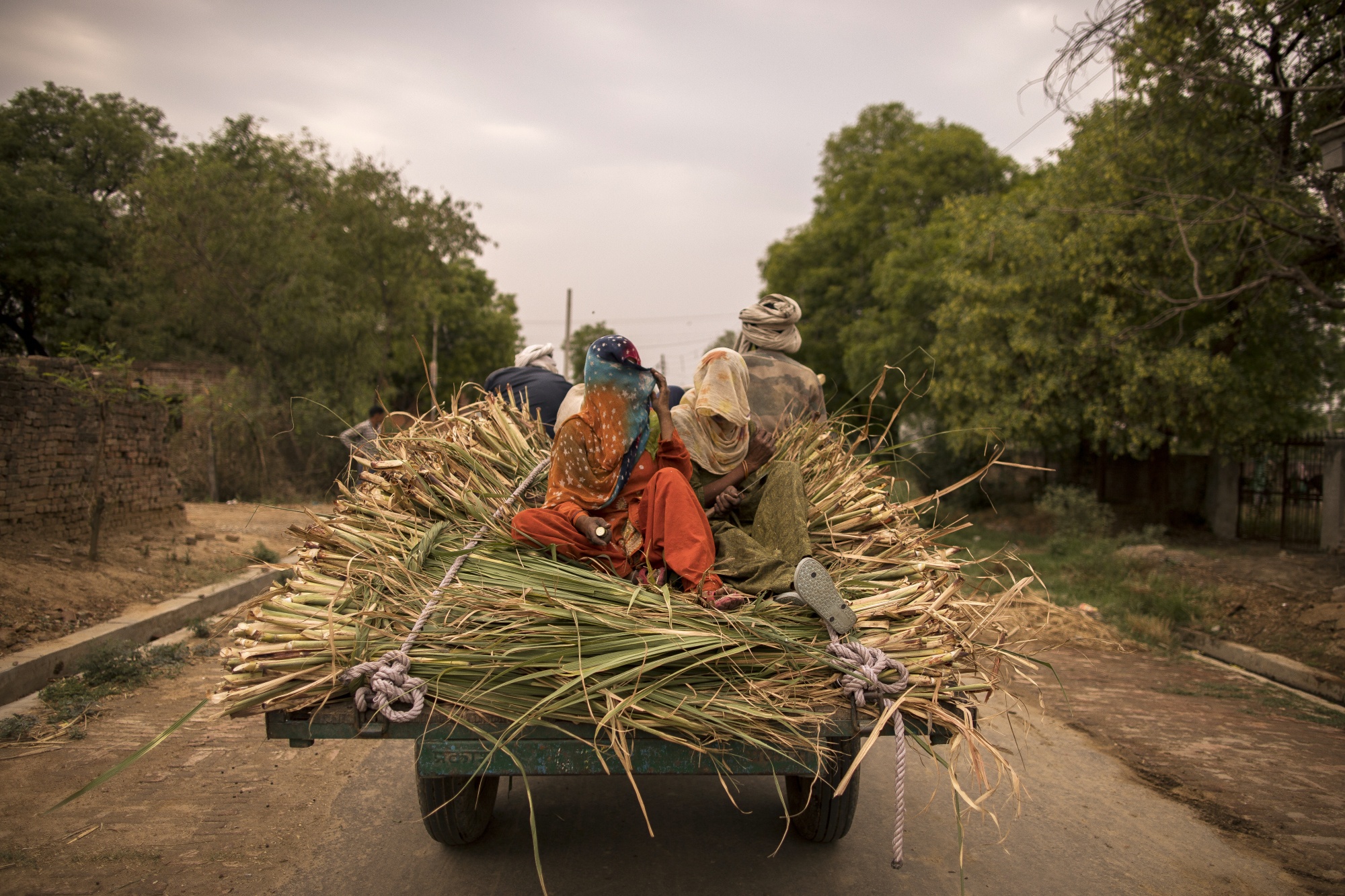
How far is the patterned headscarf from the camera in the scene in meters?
3.18

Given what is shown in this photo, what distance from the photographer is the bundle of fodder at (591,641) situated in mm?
2211

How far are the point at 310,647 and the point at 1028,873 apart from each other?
2.56 m

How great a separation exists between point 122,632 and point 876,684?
5.45m

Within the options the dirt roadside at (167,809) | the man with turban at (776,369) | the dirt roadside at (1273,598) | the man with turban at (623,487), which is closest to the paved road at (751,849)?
the dirt roadside at (167,809)

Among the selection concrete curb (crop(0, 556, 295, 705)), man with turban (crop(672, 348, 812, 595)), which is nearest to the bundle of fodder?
man with turban (crop(672, 348, 812, 595))

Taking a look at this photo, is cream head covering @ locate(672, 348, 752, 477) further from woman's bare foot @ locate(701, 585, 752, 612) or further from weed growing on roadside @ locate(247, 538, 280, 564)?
weed growing on roadside @ locate(247, 538, 280, 564)

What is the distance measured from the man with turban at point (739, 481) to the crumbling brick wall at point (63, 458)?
19.7 ft

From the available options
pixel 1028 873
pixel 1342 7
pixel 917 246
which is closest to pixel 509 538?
pixel 1028 873

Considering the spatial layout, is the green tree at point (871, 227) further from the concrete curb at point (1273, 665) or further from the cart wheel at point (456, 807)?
the cart wheel at point (456, 807)

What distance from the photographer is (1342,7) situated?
7375 mm

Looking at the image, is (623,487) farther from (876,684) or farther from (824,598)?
(876,684)

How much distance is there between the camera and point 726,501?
333 centimetres

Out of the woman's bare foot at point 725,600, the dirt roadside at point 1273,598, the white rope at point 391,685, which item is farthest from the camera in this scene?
the dirt roadside at point 1273,598

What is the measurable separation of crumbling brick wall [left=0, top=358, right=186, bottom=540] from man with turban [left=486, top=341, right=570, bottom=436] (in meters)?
4.33
